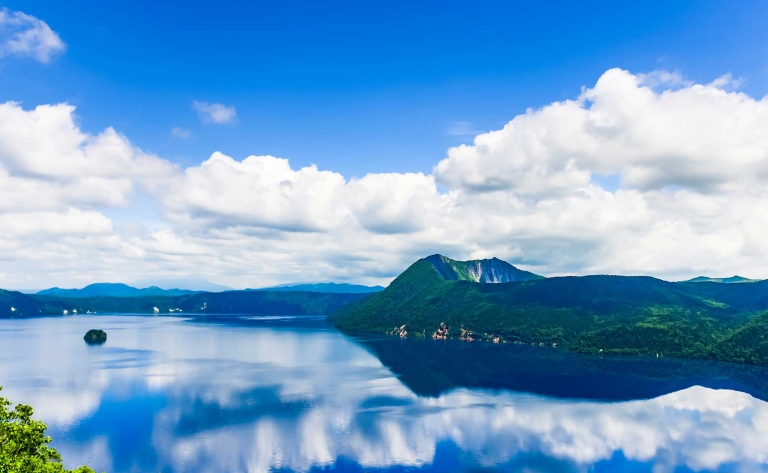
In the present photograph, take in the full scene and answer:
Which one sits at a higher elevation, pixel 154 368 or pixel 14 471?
pixel 14 471

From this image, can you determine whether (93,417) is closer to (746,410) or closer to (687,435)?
(687,435)

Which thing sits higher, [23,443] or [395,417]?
[23,443]

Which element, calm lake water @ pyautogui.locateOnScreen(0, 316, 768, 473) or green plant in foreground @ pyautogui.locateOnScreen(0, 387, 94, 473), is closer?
green plant in foreground @ pyautogui.locateOnScreen(0, 387, 94, 473)

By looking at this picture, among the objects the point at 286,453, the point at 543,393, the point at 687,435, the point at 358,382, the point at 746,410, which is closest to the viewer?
the point at 286,453

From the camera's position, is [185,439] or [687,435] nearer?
[185,439]

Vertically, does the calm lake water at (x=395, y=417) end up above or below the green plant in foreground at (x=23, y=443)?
below

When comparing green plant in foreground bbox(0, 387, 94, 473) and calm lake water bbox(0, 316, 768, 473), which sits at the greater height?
green plant in foreground bbox(0, 387, 94, 473)

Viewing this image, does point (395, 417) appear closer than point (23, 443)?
No

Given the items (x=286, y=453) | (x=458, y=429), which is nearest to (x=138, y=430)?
(x=286, y=453)
